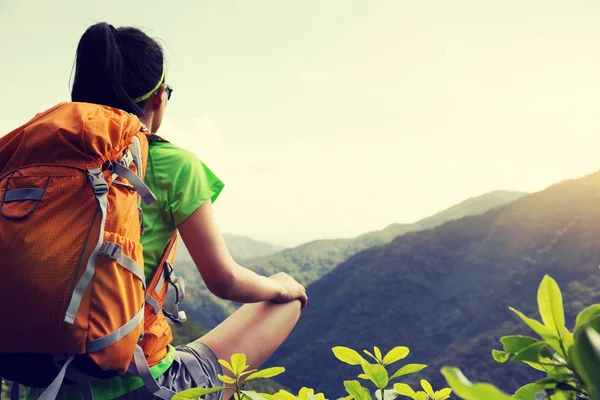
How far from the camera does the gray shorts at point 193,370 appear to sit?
60.4 inches

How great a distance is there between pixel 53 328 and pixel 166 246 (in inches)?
16.2

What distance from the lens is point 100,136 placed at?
4.43 feet

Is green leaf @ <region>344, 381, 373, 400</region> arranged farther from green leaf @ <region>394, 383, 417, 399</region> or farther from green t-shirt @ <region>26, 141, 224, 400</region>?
green t-shirt @ <region>26, 141, 224, 400</region>

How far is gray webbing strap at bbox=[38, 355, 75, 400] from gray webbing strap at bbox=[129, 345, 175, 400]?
6.8 inches

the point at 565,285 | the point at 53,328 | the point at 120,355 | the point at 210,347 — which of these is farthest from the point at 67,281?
the point at 565,285

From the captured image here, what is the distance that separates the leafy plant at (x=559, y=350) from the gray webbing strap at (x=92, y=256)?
0.96 meters

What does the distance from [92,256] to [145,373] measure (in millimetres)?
348

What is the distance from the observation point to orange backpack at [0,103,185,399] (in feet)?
4.03

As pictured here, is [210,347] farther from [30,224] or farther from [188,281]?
[188,281]

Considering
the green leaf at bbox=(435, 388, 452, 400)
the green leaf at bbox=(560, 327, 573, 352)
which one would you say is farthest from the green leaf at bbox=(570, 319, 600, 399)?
the green leaf at bbox=(435, 388, 452, 400)

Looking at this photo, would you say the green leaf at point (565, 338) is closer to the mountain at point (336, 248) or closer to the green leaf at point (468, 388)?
the green leaf at point (468, 388)

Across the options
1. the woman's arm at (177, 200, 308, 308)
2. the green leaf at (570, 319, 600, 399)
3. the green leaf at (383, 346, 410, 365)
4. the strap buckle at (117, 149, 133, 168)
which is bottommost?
the woman's arm at (177, 200, 308, 308)

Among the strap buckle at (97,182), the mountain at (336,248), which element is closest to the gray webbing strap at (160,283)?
the strap buckle at (97,182)

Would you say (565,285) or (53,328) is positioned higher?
(53,328)
